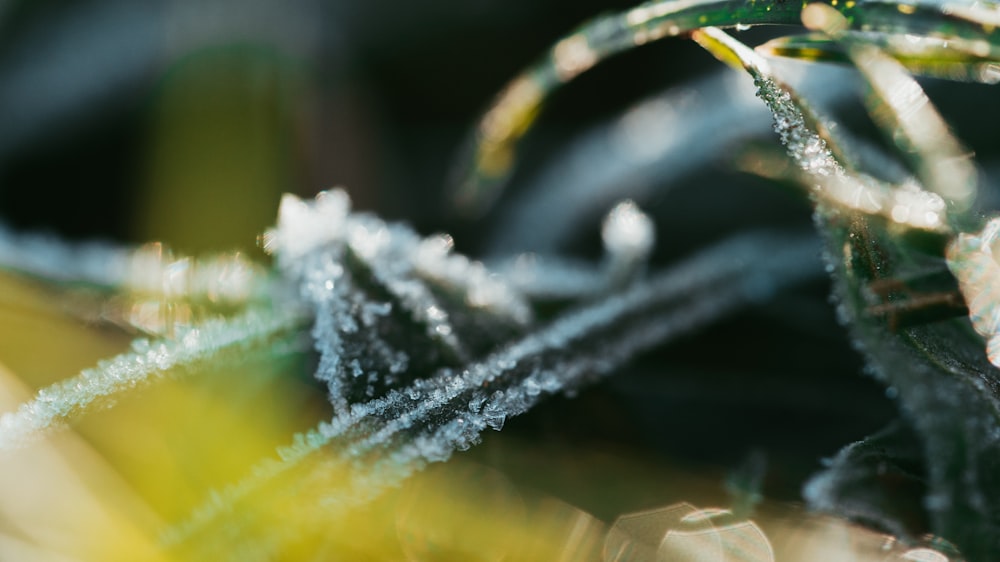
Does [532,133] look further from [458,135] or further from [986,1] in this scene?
[986,1]

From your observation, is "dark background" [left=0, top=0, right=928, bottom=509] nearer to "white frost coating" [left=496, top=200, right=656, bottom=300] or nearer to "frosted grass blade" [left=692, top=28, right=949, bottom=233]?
"white frost coating" [left=496, top=200, right=656, bottom=300]

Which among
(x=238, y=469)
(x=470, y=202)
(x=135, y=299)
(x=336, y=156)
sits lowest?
(x=238, y=469)

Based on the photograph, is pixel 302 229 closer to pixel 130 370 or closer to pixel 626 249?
pixel 130 370

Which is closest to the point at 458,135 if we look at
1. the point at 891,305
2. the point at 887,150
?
the point at 887,150

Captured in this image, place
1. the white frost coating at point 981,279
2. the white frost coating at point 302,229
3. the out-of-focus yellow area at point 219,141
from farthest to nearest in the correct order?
the out-of-focus yellow area at point 219,141 < the white frost coating at point 302,229 < the white frost coating at point 981,279

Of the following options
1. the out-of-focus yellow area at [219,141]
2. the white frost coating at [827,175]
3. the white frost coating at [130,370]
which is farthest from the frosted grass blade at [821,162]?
the out-of-focus yellow area at [219,141]

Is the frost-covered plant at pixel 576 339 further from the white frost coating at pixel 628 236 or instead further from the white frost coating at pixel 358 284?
the white frost coating at pixel 628 236

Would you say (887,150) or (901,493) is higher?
(887,150)
